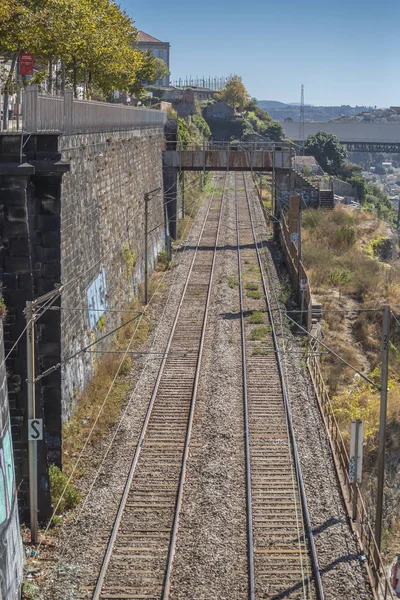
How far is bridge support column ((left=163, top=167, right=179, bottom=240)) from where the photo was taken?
43062 mm

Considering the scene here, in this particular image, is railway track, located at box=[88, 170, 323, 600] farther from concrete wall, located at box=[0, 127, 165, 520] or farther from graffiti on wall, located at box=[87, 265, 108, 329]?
graffiti on wall, located at box=[87, 265, 108, 329]

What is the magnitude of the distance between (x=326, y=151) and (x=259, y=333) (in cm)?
7616

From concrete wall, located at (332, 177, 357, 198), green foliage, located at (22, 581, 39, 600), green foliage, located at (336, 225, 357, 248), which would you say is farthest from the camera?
concrete wall, located at (332, 177, 357, 198)

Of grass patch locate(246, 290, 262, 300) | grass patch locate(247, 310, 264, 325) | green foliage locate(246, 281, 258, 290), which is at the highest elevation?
green foliage locate(246, 281, 258, 290)

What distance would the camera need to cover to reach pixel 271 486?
16.8m

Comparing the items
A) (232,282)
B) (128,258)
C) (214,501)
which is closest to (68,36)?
(128,258)

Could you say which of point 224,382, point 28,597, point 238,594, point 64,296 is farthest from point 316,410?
point 28,597

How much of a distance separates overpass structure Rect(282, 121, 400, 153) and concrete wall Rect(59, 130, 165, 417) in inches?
4824

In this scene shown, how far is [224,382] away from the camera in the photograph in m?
22.5

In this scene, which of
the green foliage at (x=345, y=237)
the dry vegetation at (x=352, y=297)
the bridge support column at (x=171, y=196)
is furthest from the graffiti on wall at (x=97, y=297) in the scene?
the green foliage at (x=345, y=237)

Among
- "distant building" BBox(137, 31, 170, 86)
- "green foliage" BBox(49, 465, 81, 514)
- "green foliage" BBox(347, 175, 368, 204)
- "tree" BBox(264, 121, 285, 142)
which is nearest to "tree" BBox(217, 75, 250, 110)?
"tree" BBox(264, 121, 285, 142)

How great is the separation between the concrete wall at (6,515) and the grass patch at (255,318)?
1637 centimetres

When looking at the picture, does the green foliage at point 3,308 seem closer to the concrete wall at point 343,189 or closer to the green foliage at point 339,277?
the green foliage at point 339,277

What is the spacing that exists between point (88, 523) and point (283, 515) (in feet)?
11.4
